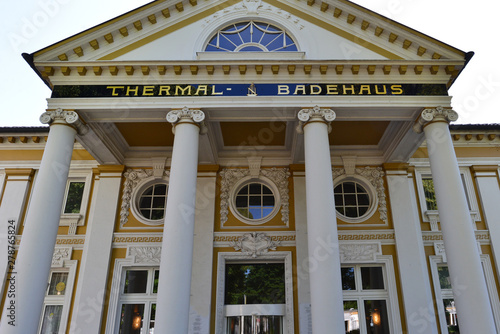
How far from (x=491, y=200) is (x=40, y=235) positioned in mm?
13239

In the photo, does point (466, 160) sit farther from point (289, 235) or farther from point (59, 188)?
point (59, 188)

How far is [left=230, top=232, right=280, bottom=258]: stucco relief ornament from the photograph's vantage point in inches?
468

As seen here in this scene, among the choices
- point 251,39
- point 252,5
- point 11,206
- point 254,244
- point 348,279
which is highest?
point 252,5

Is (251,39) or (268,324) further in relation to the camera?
(251,39)

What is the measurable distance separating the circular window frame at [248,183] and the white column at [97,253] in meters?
3.76

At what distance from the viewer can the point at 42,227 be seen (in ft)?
28.5

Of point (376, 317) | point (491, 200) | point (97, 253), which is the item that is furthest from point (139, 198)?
point (491, 200)

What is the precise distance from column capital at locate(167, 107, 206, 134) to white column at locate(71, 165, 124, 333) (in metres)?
4.23

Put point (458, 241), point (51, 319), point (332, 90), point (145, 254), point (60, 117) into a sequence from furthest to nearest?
1. point (145, 254)
2. point (51, 319)
3. point (332, 90)
4. point (60, 117)
5. point (458, 241)

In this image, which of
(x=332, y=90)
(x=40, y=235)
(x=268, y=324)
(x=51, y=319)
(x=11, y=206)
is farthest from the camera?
(x=11, y=206)

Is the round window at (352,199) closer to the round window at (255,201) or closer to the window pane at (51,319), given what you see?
the round window at (255,201)

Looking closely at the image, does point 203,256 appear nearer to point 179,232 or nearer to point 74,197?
point 179,232

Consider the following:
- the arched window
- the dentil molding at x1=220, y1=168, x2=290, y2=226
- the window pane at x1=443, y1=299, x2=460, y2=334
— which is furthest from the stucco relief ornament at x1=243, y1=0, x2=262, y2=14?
the window pane at x1=443, y1=299, x2=460, y2=334

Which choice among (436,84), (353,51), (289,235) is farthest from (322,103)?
(289,235)
